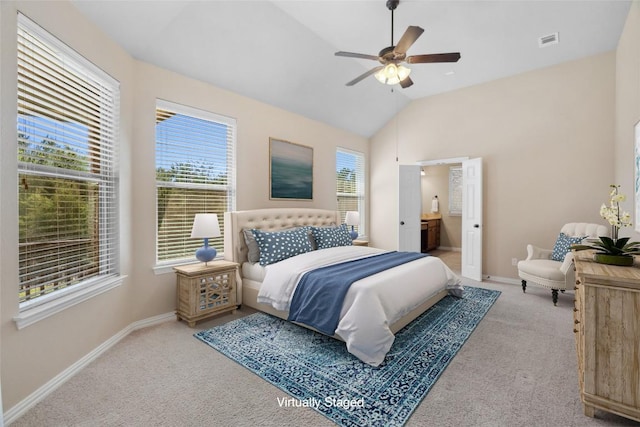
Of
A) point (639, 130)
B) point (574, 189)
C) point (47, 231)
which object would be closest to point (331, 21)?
point (639, 130)

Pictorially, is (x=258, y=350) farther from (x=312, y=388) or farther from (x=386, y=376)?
(x=386, y=376)

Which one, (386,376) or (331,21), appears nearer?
(386,376)

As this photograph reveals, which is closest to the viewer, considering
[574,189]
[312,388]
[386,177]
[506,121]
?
[312,388]

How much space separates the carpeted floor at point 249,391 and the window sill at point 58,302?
0.54 m

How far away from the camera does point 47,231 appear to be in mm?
2115

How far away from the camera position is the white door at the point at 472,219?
192 inches

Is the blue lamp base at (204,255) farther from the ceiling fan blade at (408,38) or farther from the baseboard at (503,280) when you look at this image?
the baseboard at (503,280)

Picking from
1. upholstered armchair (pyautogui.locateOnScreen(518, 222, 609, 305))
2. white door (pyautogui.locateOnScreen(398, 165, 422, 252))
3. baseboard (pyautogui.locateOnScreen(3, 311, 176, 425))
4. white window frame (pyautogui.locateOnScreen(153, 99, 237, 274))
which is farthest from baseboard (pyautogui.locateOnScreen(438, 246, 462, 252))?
baseboard (pyautogui.locateOnScreen(3, 311, 176, 425))

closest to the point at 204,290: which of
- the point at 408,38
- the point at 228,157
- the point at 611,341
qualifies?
the point at 228,157

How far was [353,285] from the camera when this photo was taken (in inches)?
98.3

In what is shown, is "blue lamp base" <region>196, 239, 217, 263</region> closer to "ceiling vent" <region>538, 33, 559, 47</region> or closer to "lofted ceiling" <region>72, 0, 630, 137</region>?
"lofted ceiling" <region>72, 0, 630, 137</region>

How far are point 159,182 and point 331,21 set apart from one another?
2.74 meters

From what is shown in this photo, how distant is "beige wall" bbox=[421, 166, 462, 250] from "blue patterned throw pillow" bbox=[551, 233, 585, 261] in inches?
166

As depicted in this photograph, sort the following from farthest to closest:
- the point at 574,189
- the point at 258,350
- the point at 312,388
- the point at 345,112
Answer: the point at 345,112 → the point at 574,189 → the point at 258,350 → the point at 312,388
